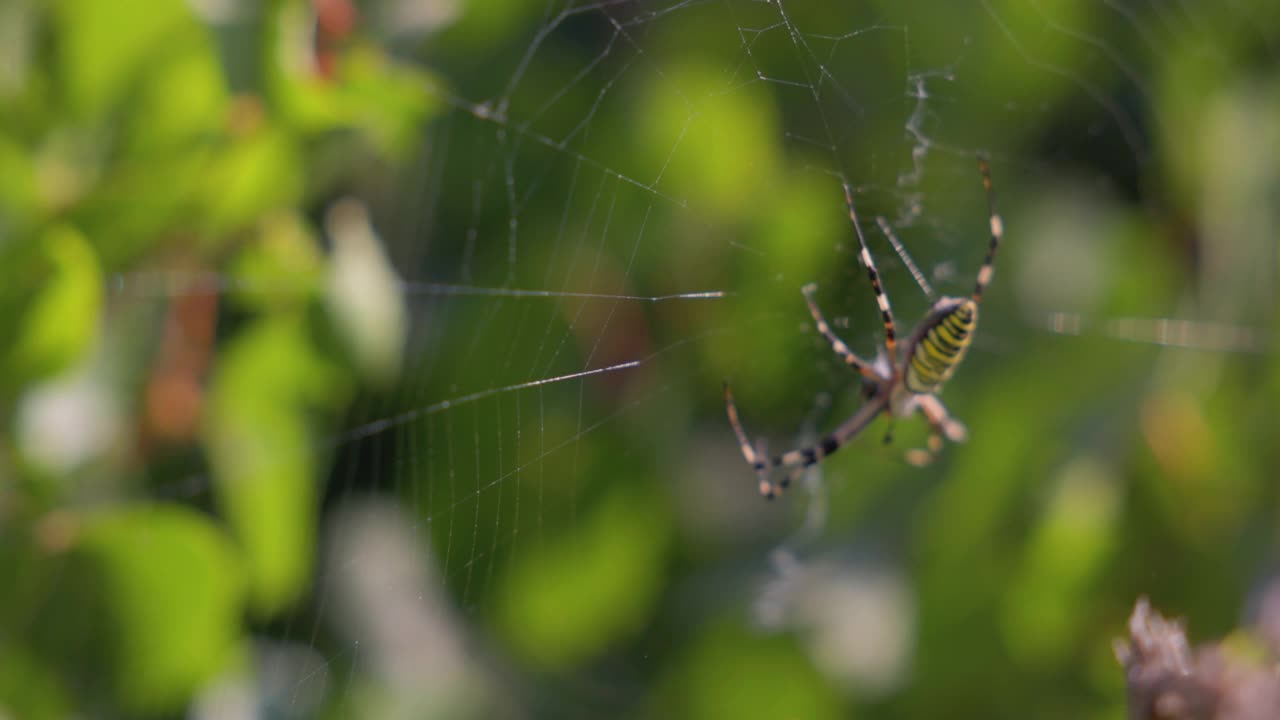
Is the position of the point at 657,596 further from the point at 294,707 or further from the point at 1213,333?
the point at 1213,333

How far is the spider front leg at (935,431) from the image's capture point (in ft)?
6.36

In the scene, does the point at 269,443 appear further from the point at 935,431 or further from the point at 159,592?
the point at 935,431

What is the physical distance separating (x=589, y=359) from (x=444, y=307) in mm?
364

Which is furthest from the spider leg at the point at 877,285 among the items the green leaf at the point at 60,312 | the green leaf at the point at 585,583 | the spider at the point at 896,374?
the green leaf at the point at 60,312

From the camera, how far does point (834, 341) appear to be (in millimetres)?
1923

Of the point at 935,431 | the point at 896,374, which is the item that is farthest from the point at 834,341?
the point at 935,431

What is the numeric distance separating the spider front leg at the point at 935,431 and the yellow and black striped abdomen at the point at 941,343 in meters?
0.26

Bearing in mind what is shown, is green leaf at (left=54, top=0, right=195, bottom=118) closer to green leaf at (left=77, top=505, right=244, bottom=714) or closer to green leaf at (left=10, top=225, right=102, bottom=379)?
green leaf at (left=10, top=225, right=102, bottom=379)

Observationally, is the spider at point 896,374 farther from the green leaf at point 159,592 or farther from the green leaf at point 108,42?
the green leaf at point 108,42

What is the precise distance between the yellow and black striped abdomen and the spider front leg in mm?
255

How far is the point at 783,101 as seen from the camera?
197 centimetres

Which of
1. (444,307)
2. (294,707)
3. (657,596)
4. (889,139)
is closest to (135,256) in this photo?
(444,307)

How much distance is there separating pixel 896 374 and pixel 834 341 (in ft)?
0.58

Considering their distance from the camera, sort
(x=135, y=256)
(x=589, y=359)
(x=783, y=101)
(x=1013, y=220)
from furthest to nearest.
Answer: (x=1013, y=220), (x=783, y=101), (x=589, y=359), (x=135, y=256)
